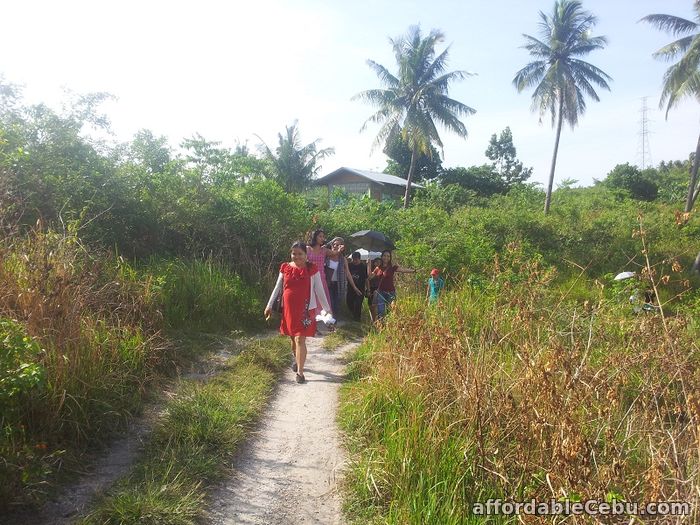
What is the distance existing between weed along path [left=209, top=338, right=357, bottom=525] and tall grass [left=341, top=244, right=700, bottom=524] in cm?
20

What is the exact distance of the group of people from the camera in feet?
17.2

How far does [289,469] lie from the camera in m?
3.42

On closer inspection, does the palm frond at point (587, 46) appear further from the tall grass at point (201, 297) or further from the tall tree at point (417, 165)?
the tall grass at point (201, 297)

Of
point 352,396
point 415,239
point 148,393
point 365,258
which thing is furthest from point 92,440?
point 415,239

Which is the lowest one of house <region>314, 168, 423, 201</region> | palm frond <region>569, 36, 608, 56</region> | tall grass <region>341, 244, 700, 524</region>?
tall grass <region>341, 244, 700, 524</region>

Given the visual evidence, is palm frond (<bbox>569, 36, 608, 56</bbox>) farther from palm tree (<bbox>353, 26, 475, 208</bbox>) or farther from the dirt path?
the dirt path

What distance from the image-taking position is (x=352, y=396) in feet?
14.9

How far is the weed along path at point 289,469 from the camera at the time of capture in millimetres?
2900

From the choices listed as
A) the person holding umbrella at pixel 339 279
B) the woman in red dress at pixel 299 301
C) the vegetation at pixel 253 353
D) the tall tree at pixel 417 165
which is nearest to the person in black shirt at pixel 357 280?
the person holding umbrella at pixel 339 279

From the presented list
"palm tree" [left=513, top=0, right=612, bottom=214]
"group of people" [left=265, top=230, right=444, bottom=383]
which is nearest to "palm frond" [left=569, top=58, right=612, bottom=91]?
"palm tree" [left=513, top=0, right=612, bottom=214]

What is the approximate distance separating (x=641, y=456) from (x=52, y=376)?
4090 millimetres

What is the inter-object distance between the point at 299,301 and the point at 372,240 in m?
6.07

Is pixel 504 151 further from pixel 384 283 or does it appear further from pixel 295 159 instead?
pixel 384 283

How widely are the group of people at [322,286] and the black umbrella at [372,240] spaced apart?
5.18ft
